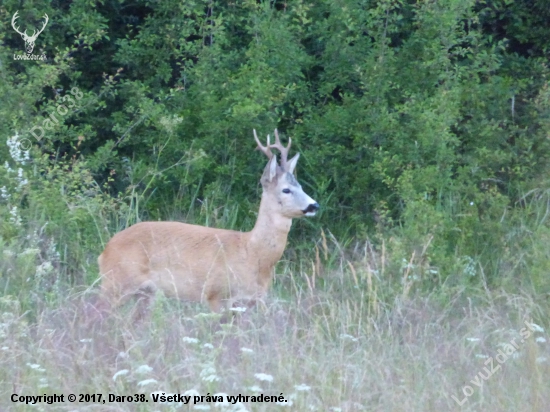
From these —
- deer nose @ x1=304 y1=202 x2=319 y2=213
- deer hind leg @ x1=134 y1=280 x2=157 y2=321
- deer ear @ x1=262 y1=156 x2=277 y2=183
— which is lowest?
deer hind leg @ x1=134 y1=280 x2=157 y2=321

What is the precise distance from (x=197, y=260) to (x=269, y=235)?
649 millimetres

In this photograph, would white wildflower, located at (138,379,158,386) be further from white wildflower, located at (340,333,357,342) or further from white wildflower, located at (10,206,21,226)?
white wildflower, located at (10,206,21,226)

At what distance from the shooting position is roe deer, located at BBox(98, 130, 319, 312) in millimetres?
7277

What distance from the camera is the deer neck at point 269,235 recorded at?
7.55 metres

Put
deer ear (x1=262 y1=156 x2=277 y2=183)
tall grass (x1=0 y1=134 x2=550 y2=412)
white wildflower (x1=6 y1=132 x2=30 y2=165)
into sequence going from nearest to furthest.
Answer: tall grass (x1=0 y1=134 x2=550 y2=412) → deer ear (x1=262 y1=156 x2=277 y2=183) → white wildflower (x1=6 y1=132 x2=30 y2=165)

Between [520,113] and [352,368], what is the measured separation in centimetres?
615

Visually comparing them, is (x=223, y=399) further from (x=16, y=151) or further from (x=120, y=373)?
(x=16, y=151)

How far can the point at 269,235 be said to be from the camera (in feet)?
25.0

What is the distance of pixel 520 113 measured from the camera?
35.0ft

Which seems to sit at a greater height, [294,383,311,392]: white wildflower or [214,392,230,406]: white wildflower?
[294,383,311,392]: white wildflower

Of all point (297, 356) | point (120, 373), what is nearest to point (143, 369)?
point (120, 373)

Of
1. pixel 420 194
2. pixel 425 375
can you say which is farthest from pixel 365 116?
pixel 425 375

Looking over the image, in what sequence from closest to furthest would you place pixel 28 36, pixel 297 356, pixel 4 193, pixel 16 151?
pixel 297 356, pixel 4 193, pixel 16 151, pixel 28 36

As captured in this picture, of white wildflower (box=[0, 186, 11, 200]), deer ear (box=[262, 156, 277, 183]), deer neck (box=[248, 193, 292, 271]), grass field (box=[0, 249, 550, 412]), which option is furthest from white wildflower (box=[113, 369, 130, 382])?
white wildflower (box=[0, 186, 11, 200])
